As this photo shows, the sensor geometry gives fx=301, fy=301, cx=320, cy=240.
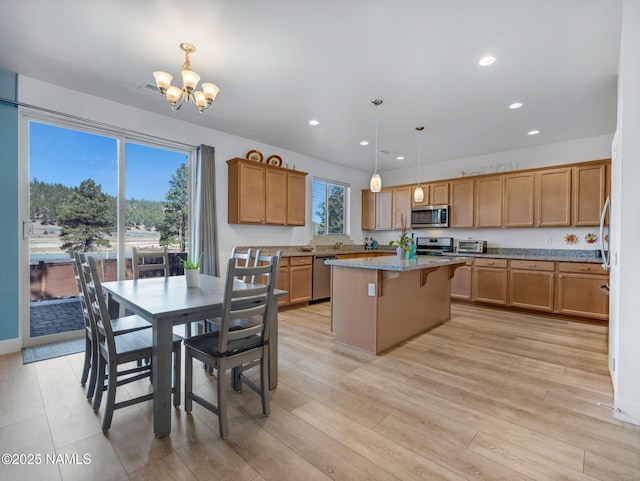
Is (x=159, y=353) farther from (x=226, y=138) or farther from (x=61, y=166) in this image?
(x=226, y=138)

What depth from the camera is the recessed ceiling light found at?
2.73m

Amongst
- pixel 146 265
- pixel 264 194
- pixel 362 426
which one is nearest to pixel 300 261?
pixel 264 194

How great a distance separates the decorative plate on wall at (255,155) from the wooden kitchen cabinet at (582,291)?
5.13 m

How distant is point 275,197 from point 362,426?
395 cm

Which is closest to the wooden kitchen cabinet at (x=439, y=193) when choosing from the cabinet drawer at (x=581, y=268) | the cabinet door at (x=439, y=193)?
the cabinet door at (x=439, y=193)

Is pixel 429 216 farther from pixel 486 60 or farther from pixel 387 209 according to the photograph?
pixel 486 60

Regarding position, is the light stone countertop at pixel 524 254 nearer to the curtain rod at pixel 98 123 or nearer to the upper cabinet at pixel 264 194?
the upper cabinet at pixel 264 194

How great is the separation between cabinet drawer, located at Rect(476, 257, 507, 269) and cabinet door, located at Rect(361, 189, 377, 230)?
2544mm

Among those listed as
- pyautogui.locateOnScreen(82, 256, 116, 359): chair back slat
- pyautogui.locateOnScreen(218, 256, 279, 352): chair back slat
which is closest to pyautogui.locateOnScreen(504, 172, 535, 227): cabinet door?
pyautogui.locateOnScreen(218, 256, 279, 352): chair back slat

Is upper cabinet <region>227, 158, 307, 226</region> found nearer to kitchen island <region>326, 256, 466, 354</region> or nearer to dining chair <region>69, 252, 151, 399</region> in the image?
kitchen island <region>326, 256, 466, 354</region>

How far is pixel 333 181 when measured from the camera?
6.85 m

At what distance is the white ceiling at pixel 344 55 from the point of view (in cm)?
220

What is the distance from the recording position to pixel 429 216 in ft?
20.7

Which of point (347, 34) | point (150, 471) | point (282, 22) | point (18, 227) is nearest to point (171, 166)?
point (18, 227)
